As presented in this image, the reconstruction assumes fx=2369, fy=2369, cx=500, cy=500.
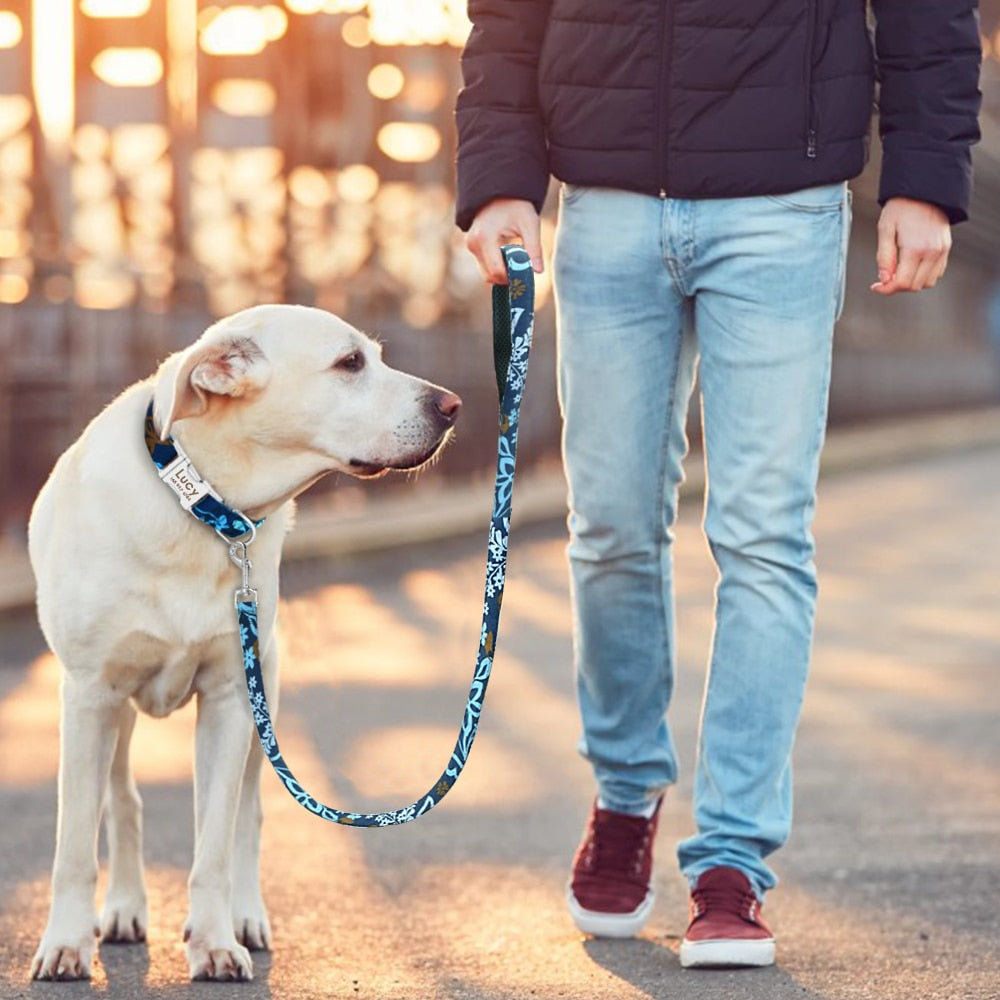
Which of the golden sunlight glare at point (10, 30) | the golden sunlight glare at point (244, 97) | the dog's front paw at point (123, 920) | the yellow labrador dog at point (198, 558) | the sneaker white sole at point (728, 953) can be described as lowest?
the golden sunlight glare at point (244, 97)

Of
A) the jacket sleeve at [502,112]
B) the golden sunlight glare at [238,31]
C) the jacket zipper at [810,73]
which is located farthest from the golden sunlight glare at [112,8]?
the jacket zipper at [810,73]

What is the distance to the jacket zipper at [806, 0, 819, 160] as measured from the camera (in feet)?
12.3

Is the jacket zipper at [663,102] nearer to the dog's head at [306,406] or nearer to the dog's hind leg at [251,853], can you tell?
the dog's head at [306,406]

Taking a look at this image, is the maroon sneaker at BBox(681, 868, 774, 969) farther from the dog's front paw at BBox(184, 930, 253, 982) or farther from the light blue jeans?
the dog's front paw at BBox(184, 930, 253, 982)

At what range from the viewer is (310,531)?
43.0ft

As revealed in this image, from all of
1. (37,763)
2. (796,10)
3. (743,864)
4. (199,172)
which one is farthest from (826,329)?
(199,172)

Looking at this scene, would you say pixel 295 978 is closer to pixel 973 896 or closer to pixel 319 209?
pixel 973 896

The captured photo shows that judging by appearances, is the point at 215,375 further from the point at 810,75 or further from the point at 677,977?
the point at 677,977

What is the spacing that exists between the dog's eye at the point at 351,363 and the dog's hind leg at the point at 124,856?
0.66 metres

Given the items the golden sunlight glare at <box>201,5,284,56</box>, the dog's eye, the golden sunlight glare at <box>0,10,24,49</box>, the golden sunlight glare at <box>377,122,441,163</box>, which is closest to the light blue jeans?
the dog's eye

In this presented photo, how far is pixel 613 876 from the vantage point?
13.1ft

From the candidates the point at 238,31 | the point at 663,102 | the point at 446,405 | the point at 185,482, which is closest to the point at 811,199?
the point at 663,102

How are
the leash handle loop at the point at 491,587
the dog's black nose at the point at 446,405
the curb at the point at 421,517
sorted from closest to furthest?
the leash handle loop at the point at 491,587
the dog's black nose at the point at 446,405
the curb at the point at 421,517

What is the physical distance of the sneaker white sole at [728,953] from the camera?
12.0ft
